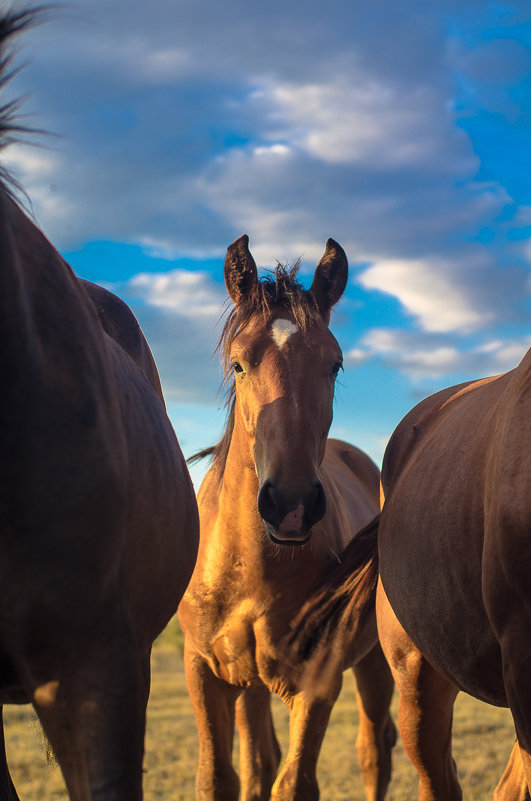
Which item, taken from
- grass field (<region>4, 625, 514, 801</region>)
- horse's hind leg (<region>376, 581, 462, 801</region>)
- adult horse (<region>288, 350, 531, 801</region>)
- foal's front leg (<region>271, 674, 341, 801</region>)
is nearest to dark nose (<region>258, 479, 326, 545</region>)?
adult horse (<region>288, 350, 531, 801</region>)

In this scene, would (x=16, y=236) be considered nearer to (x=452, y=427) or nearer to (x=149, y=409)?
(x=149, y=409)

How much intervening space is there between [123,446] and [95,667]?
575 millimetres

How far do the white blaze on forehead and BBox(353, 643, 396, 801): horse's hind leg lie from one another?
2.77 metres

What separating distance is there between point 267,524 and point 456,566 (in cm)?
86

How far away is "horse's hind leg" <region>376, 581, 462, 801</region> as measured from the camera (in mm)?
3857

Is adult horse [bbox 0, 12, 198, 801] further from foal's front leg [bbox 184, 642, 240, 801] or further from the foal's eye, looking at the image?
foal's front leg [bbox 184, 642, 240, 801]

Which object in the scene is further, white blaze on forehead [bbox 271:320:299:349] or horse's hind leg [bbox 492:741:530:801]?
white blaze on forehead [bbox 271:320:299:349]

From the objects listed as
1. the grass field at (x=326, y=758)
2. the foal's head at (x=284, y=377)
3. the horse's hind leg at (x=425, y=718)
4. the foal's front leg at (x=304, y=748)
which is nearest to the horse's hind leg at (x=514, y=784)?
the horse's hind leg at (x=425, y=718)

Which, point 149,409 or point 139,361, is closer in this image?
point 149,409

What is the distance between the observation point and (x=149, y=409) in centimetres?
276

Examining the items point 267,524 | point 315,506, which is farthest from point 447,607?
point 267,524

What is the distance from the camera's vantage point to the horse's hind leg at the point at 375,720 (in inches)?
224

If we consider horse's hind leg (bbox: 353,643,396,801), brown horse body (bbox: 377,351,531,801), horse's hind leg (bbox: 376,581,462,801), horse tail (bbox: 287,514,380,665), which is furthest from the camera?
horse's hind leg (bbox: 353,643,396,801)

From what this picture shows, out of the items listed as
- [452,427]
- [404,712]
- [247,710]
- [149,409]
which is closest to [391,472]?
[452,427]
